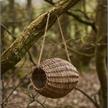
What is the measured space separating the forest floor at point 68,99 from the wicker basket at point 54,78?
2730 millimetres

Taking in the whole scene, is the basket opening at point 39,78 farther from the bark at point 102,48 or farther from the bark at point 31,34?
the bark at point 102,48

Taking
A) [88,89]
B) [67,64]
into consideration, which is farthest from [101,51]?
[88,89]

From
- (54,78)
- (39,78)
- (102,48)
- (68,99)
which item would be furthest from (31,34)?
(68,99)

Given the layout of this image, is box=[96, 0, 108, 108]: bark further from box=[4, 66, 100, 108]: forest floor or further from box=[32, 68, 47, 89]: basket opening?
box=[32, 68, 47, 89]: basket opening

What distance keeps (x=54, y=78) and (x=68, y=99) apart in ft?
20.6

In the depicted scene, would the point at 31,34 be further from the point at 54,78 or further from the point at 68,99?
the point at 68,99

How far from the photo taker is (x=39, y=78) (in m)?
3.47

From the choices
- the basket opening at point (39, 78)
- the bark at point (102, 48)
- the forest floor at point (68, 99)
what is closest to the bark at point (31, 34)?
the basket opening at point (39, 78)

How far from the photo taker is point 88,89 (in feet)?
36.0

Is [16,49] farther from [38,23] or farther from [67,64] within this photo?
[67,64]

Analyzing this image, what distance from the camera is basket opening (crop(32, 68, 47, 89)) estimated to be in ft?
11.2

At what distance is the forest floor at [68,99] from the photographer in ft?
24.2

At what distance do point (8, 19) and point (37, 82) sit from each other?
8199 millimetres

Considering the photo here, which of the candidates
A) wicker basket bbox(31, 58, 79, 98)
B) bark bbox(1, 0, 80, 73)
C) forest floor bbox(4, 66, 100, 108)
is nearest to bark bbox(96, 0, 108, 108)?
forest floor bbox(4, 66, 100, 108)
